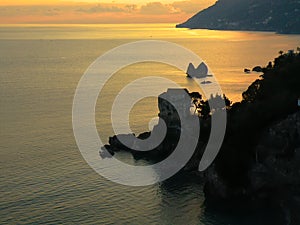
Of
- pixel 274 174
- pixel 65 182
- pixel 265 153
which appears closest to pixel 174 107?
Result: pixel 65 182

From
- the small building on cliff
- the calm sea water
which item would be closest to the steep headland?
the calm sea water

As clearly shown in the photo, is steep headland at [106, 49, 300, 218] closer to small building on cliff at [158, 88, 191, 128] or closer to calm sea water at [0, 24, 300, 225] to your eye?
calm sea water at [0, 24, 300, 225]

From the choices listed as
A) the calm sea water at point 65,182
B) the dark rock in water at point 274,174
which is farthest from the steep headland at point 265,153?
the calm sea water at point 65,182

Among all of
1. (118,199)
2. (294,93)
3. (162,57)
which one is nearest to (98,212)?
(118,199)

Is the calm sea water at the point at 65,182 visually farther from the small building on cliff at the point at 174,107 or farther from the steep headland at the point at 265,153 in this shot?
the small building on cliff at the point at 174,107

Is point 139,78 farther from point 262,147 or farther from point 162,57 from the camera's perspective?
point 262,147

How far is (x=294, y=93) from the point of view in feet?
124

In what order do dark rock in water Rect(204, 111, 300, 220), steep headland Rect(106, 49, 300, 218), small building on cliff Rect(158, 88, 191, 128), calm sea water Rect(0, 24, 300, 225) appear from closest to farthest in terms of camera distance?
1. calm sea water Rect(0, 24, 300, 225)
2. dark rock in water Rect(204, 111, 300, 220)
3. steep headland Rect(106, 49, 300, 218)
4. small building on cliff Rect(158, 88, 191, 128)

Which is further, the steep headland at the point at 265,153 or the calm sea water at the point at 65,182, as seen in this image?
the steep headland at the point at 265,153

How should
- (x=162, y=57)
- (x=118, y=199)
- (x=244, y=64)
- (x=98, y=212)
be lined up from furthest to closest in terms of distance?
(x=162, y=57)
(x=244, y=64)
(x=118, y=199)
(x=98, y=212)

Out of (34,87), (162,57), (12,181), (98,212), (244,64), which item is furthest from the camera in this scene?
(162,57)

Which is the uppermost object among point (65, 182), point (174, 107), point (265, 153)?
point (174, 107)

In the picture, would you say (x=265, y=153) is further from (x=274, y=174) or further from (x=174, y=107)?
(x=174, y=107)

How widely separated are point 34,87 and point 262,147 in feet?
196
